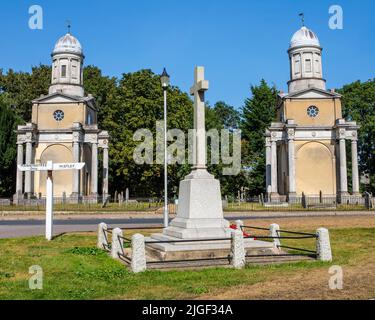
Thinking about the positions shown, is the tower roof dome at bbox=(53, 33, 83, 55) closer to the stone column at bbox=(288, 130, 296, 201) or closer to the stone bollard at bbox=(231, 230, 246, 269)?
the stone column at bbox=(288, 130, 296, 201)

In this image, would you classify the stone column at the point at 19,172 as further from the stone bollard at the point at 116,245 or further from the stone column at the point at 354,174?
the stone bollard at the point at 116,245

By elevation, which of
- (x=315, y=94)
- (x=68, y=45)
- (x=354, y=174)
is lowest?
(x=354, y=174)

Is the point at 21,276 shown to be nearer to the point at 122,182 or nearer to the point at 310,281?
the point at 310,281

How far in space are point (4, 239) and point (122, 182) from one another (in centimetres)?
4280

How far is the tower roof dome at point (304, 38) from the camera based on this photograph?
5628 centimetres

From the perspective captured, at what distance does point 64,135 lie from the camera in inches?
2146

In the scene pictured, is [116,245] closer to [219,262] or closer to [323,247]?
[219,262]

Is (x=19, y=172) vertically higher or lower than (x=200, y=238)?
higher

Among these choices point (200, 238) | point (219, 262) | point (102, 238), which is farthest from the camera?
point (102, 238)

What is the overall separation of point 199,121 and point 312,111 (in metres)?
43.8

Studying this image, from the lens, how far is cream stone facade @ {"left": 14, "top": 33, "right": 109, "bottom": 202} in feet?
172

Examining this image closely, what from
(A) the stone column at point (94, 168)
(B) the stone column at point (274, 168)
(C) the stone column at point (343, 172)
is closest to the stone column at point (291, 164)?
(B) the stone column at point (274, 168)

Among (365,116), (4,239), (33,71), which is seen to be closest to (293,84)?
(365,116)

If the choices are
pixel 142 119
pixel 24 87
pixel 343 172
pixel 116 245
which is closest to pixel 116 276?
pixel 116 245
